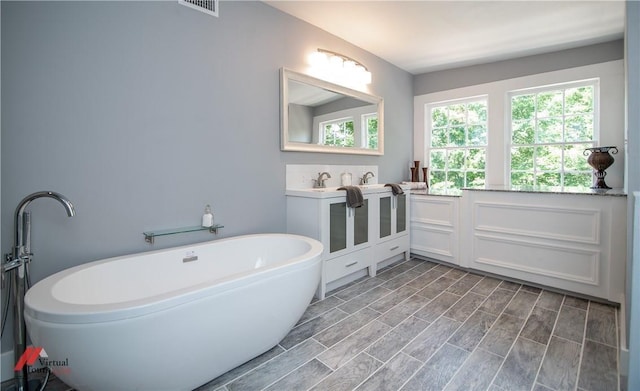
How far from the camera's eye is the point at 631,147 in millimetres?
1655

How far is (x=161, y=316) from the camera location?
1.20 m

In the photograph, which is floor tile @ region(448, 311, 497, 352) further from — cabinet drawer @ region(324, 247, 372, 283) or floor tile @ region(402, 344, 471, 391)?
cabinet drawer @ region(324, 247, 372, 283)

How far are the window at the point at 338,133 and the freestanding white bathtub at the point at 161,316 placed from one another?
144cm

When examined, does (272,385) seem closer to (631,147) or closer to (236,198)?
(236,198)

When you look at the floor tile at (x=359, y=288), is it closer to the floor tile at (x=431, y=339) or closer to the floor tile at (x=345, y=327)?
the floor tile at (x=345, y=327)

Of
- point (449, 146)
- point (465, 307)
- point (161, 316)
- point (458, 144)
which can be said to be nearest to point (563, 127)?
point (458, 144)

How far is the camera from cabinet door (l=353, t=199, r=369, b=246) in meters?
2.92

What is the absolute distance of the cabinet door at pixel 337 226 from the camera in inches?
105

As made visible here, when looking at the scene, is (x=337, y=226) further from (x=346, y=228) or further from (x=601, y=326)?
(x=601, y=326)

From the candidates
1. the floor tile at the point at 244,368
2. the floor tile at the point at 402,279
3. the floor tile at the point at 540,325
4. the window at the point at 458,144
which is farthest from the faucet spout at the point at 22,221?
the window at the point at 458,144

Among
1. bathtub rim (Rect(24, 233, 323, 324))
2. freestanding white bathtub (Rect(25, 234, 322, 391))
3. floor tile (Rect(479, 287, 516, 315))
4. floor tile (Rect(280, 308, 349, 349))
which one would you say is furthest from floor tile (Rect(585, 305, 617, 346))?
bathtub rim (Rect(24, 233, 323, 324))

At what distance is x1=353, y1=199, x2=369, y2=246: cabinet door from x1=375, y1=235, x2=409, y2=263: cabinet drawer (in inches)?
10.7

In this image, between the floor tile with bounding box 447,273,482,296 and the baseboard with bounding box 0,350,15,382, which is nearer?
the baseboard with bounding box 0,350,15,382

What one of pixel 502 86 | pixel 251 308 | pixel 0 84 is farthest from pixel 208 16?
pixel 502 86
